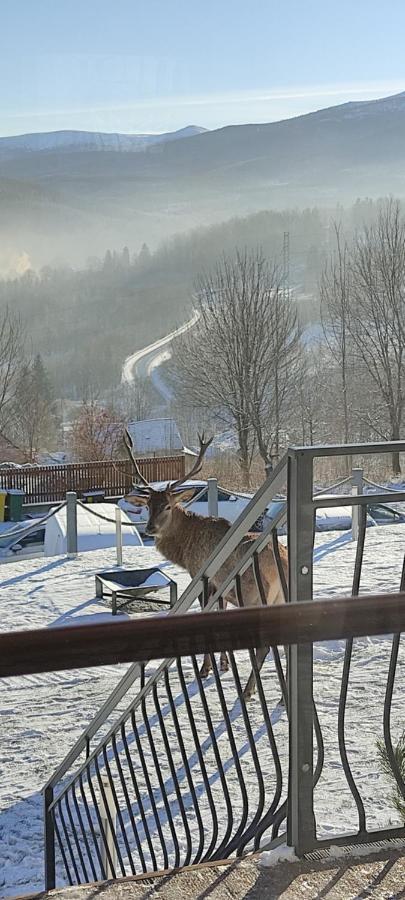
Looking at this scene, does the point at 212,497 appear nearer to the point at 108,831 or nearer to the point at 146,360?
the point at 108,831

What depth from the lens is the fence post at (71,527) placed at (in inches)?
285

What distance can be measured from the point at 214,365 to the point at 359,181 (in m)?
14.2

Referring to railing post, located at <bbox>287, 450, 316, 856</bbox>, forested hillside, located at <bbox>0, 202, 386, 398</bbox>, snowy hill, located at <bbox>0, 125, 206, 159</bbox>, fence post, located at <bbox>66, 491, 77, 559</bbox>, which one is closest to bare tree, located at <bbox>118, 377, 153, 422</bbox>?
forested hillside, located at <bbox>0, 202, 386, 398</bbox>

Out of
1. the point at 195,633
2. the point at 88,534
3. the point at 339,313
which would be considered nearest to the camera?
the point at 195,633

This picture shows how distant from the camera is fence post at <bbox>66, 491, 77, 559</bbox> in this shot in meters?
7.25

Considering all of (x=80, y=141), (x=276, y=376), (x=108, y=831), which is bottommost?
(x=108, y=831)

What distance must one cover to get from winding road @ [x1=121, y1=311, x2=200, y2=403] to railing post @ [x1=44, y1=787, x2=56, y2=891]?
2259 centimetres

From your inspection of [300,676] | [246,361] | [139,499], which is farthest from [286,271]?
[300,676]

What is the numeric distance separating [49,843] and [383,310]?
657 inches

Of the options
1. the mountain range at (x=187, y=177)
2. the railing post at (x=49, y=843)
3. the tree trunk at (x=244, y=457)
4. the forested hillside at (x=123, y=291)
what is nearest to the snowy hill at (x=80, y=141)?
the mountain range at (x=187, y=177)

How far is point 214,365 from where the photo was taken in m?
19.4

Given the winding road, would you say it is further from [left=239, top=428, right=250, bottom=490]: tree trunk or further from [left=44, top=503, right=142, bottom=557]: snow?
[left=44, top=503, right=142, bottom=557]: snow

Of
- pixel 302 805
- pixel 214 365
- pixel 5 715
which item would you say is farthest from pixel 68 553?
pixel 214 365

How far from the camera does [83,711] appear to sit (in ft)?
12.5
